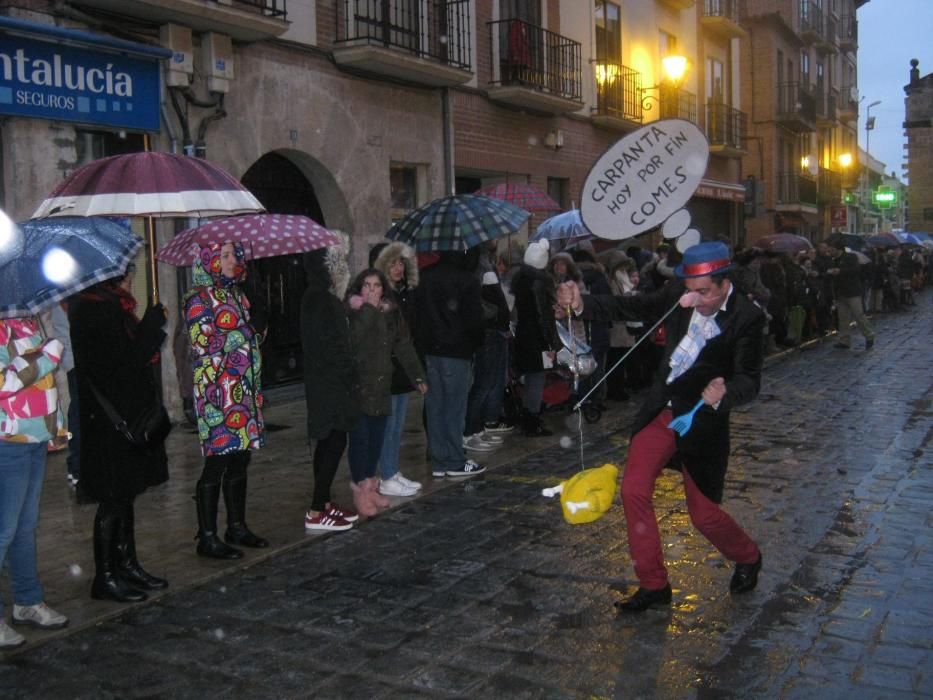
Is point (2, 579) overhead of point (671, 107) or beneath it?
beneath

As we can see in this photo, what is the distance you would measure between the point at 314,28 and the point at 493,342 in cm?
555

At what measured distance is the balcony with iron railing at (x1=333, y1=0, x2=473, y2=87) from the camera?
12.9 meters

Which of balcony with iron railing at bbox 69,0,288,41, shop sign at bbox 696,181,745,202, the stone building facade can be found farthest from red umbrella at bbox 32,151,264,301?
the stone building facade

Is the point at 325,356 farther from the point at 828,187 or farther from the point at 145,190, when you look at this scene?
the point at 828,187

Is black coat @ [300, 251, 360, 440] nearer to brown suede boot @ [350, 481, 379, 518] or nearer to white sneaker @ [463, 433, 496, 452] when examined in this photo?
brown suede boot @ [350, 481, 379, 518]

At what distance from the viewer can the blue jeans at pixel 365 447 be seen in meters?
6.67

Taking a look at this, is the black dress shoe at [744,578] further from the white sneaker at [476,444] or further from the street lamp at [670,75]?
the street lamp at [670,75]

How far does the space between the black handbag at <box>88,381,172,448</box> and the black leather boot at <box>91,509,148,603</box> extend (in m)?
0.41

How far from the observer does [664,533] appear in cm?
621

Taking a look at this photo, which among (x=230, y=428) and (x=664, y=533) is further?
(x=664, y=533)

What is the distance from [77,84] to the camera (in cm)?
951

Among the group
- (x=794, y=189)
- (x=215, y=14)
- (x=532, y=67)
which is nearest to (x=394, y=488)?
(x=215, y=14)

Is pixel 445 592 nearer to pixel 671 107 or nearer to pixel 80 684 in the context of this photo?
pixel 80 684

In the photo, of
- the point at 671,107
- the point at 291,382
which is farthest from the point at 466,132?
the point at 671,107
